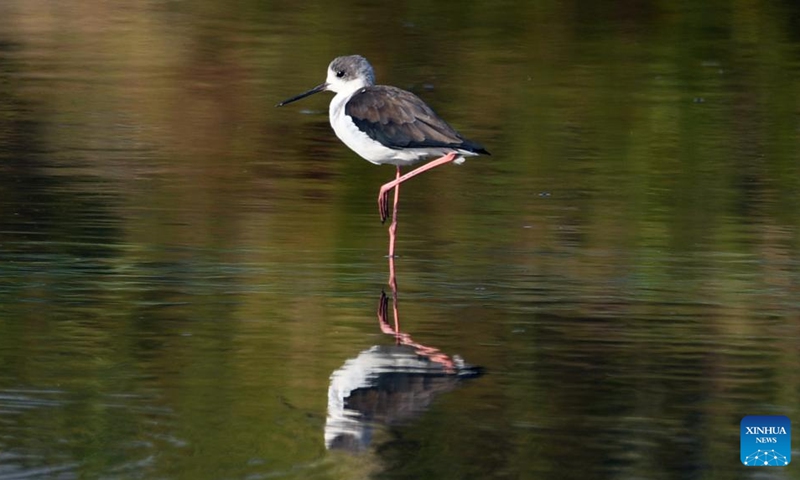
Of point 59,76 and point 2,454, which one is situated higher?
point 59,76

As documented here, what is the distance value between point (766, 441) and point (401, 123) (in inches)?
176

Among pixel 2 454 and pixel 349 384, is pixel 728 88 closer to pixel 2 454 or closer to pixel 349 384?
pixel 349 384

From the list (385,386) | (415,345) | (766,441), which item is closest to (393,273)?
(415,345)

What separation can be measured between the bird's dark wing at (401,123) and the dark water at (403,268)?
575mm

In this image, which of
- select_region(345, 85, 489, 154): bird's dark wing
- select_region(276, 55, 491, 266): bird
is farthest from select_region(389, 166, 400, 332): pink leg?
select_region(345, 85, 489, 154): bird's dark wing

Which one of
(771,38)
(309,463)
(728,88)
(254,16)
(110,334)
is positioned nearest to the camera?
(309,463)

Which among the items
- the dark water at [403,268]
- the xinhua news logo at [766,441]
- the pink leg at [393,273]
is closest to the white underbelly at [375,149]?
the pink leg at [393,273]

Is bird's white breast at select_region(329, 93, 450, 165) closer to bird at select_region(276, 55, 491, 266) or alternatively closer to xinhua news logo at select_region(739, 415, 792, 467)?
bird at select_region(276, 55, 491, 266)

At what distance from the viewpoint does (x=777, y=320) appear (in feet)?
28.1

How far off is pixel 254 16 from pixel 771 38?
6.31 meters

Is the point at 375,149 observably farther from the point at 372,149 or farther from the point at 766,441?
the point at 766,441

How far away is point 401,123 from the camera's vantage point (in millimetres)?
10500

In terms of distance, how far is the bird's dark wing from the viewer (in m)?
10.3

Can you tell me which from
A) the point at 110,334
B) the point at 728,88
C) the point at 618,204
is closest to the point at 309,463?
the point at 110,334
